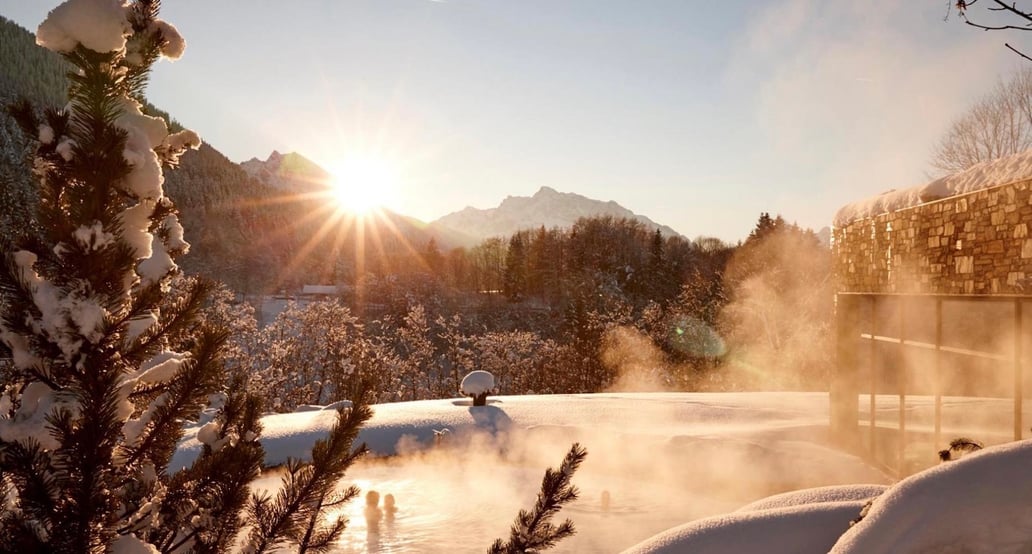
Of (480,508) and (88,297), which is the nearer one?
(88,297)

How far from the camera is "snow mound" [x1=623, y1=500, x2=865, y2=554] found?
8.06 ft

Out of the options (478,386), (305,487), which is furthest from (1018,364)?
(478,386)

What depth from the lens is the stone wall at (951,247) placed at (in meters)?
4.92

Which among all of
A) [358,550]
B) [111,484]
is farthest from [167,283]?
[358,550]

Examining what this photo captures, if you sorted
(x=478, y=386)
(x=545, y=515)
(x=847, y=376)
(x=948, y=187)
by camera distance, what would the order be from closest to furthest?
1. (x=545, y=515)
2. (x=948, y=187)
3. (x=847, y=376)
4. (x=478, y=386)

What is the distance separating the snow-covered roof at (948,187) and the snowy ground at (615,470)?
313 cm

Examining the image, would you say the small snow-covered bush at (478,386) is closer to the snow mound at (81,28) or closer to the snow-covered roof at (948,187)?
the snow-covered roof at (948,187)

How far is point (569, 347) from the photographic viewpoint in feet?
99.1

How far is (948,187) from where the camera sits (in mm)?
6027

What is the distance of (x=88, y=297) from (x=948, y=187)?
24.2ft

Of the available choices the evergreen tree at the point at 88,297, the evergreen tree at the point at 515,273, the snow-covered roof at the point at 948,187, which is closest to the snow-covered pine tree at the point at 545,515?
the evergreen tree at the point at 88,297

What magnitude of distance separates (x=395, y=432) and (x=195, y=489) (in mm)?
7624

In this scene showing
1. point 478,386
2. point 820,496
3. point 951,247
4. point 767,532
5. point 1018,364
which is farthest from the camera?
point 478,386

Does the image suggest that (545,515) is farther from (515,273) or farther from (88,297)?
(515,273)
